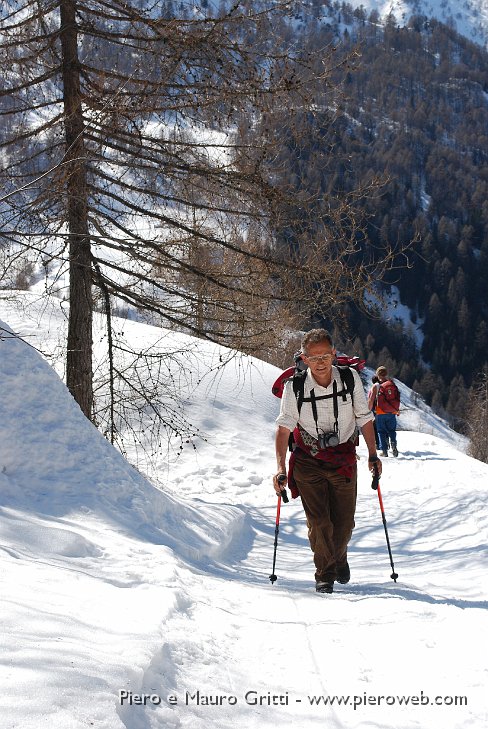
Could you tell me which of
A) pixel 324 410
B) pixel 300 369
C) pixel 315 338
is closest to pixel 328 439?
pixel 324 410

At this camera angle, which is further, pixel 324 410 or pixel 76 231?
pixel 76 231

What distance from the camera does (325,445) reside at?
4793 mm

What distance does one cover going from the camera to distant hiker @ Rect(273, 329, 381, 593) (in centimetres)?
474

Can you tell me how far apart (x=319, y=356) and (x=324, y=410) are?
46 centimetres

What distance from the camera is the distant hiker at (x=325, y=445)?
15.5 feet

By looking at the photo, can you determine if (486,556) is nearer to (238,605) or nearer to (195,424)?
(238,605)

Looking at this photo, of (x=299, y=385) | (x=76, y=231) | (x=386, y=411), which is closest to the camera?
(x=299, y=385)

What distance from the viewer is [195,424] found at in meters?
12.0

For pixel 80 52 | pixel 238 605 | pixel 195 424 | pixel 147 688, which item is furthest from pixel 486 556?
pixel 80 52

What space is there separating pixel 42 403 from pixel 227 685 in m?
4.41

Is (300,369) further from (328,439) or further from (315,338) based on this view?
(328,439)

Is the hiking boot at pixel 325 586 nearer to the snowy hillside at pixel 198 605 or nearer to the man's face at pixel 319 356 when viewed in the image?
the snowy hillside at pixel 198 605

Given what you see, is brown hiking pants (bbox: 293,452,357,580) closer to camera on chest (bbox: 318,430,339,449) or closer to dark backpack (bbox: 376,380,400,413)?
camera on chest (bbox: 318,430,339,449)

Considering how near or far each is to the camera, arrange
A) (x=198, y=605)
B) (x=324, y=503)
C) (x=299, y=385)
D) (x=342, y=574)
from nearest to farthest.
A: (x=198, y=605) < (x=299, y=385) < (x=324, y=503) < (x=342, y=574)
